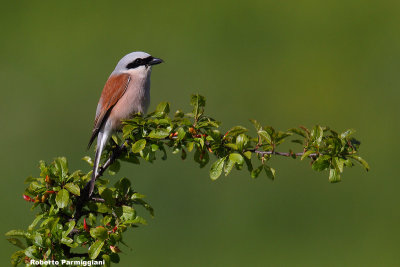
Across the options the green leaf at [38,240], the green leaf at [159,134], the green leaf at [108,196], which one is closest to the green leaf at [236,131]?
the green leaf at [159,134]

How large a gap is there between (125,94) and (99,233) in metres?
1.33

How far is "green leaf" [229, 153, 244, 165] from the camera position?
5.01 feet

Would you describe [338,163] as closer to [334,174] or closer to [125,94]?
[334,174]

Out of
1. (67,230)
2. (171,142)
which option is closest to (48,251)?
(67,230)

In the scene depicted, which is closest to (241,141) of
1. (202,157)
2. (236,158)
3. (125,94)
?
(236,158)

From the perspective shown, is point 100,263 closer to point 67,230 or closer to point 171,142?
point 67,230

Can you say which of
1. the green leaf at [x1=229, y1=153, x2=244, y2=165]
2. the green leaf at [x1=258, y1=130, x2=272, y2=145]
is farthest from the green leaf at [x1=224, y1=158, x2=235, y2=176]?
the green leaf at [x1=258, y1=130, x2=272, y2=145]

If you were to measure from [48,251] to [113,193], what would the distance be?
0.27 meters

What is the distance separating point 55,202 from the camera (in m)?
1.58

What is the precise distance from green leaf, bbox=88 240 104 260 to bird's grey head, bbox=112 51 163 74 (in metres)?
1.45

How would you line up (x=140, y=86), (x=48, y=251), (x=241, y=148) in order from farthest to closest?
(x=140, y=86) → (x=241, y=148) → (x=48, y=251)

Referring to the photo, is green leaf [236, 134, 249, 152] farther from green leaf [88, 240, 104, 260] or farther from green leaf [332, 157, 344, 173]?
green leaf [88, 240, 104, 260]

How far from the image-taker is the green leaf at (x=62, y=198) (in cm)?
148

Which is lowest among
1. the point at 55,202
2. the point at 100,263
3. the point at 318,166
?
the point at 100,263
